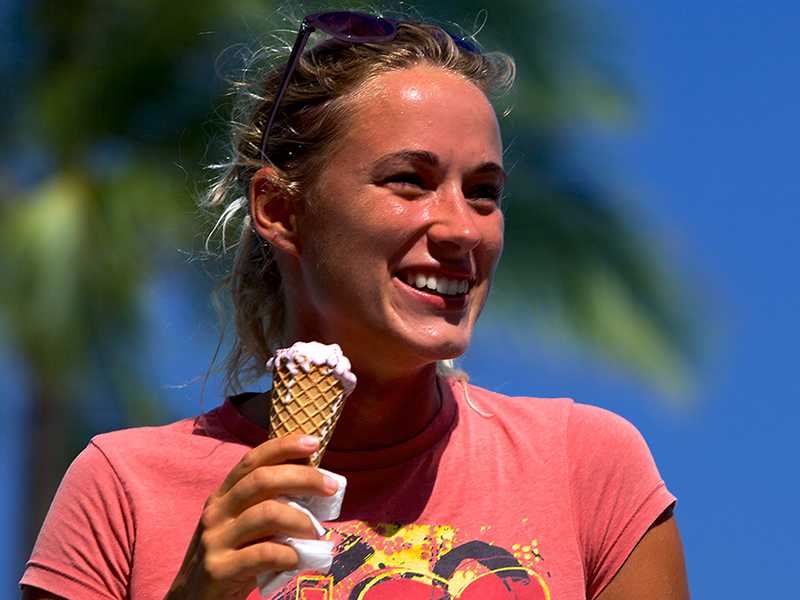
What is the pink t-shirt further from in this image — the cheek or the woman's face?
the cheek

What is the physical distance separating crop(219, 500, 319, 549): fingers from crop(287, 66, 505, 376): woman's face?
630 mm

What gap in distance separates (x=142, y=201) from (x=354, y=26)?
996cm

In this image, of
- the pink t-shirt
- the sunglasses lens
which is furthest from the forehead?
the pink t-shirt

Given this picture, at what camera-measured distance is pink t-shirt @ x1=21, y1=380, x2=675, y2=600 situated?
316 cm

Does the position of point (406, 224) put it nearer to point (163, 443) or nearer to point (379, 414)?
point (379, 414)

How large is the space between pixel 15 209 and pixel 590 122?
526 cm

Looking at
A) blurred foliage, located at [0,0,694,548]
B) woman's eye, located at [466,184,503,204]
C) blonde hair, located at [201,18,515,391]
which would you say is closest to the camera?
woman's eye, located at [466,184,503,204]

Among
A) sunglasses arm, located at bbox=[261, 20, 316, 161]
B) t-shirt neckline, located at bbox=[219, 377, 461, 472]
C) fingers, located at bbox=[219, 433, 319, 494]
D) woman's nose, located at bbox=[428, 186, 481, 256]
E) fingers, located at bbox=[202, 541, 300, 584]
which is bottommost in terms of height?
fingers, located at bbox=[202, 541, 300, 584]

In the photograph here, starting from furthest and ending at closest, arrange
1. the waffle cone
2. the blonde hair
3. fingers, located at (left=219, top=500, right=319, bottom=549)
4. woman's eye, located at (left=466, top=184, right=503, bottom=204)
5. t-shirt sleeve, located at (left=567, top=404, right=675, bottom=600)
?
the blonde hair < woman's eye, located at (left=466, top=184, right=503, bottom=204) < t-shirt sleeve, located at (left=567, top=404, right=675, bottom=600) < the waffle cone < fingers, located at (left=219, top=500, right=319, bottom=549)

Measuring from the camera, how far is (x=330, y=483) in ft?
8.82

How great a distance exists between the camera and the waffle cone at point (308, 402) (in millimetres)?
2863

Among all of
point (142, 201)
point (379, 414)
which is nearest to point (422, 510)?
point (379, 414)

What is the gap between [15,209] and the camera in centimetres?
1300

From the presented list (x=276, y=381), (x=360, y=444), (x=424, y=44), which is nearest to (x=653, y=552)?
(x=360, y=444)
